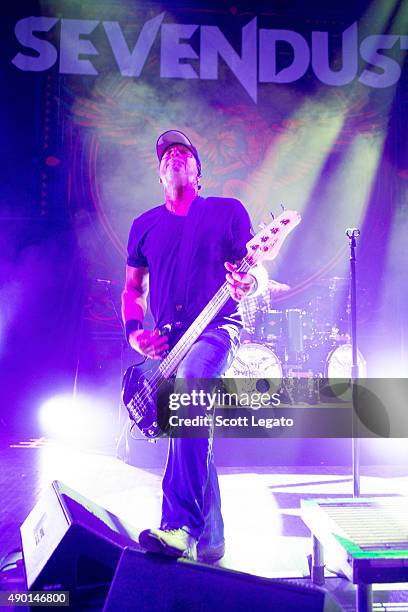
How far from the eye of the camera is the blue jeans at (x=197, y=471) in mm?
1903

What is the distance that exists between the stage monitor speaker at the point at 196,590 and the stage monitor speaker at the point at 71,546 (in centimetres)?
31

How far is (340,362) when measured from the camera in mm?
6566

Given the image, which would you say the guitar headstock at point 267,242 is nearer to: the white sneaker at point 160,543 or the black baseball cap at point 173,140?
the black baseball cap at point 173,140

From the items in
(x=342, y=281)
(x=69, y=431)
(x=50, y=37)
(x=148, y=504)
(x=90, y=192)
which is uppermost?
(x=50, y=37)

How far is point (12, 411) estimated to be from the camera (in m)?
6.34

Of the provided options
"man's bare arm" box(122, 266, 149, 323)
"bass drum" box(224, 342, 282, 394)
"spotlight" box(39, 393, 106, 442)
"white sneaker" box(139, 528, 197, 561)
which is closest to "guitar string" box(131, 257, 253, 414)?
"man's bare arm" box(122, 266, 149, 323)

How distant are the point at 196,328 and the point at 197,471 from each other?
0.71 meters

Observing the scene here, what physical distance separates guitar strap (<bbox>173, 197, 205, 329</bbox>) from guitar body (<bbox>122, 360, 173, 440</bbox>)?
298 millimetres

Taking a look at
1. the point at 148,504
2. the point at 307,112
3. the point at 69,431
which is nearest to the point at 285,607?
the point at 148,504

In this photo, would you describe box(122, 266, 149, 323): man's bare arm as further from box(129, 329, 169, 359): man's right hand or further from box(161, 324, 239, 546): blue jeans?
box(161, 324, 239, 546): blue jeans

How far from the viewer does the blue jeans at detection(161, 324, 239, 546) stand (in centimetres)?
190

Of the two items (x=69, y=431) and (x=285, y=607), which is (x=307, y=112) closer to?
(x=69, y=431)

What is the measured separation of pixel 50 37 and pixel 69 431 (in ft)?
17.5

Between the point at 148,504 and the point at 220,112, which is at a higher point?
the point at 220,112
